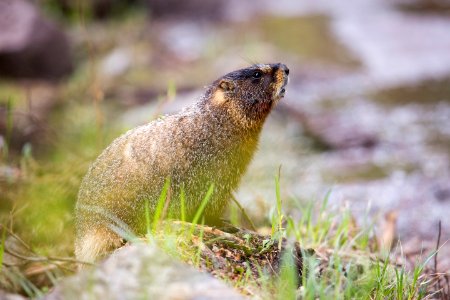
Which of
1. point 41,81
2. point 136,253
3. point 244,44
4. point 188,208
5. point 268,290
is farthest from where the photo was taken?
point 244,44

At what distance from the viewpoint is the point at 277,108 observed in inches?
374

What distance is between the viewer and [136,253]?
288cm

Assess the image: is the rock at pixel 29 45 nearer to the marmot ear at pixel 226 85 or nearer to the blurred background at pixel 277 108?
the blurred background at pixel 277 108

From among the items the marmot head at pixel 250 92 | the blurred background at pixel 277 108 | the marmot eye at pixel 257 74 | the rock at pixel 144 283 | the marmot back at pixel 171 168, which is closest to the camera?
the rock at pixel 144 283

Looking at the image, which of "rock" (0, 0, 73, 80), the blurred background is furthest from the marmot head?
"rock" (0, 0, 73, 80)

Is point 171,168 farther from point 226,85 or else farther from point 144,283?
point 144,283

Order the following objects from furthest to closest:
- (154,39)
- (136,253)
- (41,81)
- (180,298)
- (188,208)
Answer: (154,39) < (41,81) < (188,208) < (136,253) < (180,298)

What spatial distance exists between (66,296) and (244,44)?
1097 centimetres

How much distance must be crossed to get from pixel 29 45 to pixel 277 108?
4.16m

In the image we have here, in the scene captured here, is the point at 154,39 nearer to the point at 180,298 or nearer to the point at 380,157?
the point at 380,157

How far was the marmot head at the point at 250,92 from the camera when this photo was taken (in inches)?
170

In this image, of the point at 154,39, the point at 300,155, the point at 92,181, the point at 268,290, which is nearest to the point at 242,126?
the point at 92,181

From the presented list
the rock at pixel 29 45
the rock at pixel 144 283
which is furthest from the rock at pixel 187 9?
the rock at pixel 144 283

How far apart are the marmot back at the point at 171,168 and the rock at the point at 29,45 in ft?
24.7
